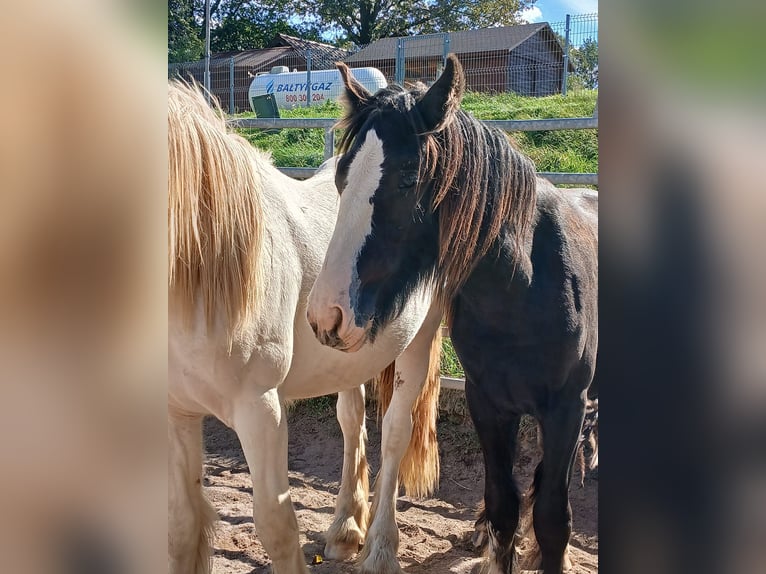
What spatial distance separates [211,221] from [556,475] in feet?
3.33

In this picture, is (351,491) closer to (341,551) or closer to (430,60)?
(341,551)

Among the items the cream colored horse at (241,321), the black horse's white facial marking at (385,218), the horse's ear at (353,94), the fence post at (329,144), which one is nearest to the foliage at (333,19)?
the cream colored horse at (241,321)

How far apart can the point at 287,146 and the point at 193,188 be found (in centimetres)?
245

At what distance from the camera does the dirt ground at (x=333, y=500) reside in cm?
234

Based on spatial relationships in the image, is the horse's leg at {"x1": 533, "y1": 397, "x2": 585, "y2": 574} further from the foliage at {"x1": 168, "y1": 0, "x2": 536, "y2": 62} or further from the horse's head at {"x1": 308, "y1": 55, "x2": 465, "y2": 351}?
the foliage at {"x1": 168, "y1": 0, "x2": 536, "y2": 62}

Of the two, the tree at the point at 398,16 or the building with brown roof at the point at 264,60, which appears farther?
the building with brown roof at the point at 264,60

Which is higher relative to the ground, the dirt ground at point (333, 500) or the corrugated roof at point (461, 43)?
the corrugated roof at point (461, 43)

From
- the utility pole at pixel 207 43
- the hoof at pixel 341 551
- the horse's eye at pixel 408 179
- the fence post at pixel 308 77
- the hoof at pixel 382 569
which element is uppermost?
the fence post at pixel 308 77

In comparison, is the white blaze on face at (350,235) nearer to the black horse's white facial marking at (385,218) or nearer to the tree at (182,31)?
the black horse's white facial marking at (385,218)

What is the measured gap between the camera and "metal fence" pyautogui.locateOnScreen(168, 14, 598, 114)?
184 centimetres
